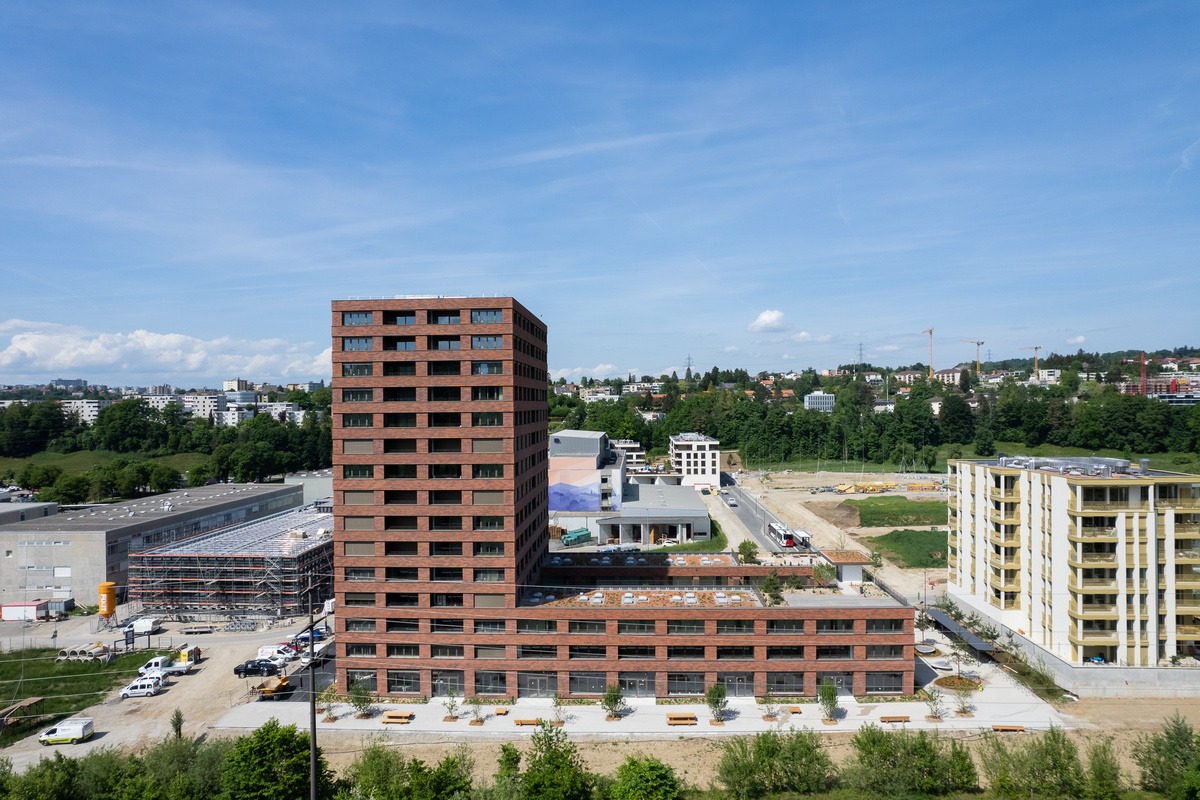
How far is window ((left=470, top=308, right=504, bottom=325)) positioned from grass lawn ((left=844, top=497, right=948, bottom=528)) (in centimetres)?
7839

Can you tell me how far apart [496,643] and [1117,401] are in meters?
164

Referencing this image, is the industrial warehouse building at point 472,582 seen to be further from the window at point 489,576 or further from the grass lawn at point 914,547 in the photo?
the grass lawn at point 914,547

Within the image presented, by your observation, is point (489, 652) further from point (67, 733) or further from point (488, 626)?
point (67, 733)

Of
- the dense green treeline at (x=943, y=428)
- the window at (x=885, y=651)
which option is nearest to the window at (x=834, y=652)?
the window at (x=885, y=651)

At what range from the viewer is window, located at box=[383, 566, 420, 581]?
4478cm

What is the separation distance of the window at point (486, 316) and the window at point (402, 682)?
924 inches

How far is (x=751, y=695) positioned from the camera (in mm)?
44719

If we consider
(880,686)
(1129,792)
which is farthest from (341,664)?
(1129,792)

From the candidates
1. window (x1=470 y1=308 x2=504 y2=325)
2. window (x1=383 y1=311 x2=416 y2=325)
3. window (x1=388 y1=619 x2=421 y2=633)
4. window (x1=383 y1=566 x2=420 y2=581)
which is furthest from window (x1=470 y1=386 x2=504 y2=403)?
window (x1=388 y1=619 x2=421 y2=633)

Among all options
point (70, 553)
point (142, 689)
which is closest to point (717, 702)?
point (142, 689)

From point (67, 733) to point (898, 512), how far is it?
10266 centimetres

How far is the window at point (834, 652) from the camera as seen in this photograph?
44.3 metres

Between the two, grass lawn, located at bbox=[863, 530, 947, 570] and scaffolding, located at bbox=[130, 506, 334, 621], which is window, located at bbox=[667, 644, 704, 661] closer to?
scaffolding, located at bbox=[130, 506, 334, 621]

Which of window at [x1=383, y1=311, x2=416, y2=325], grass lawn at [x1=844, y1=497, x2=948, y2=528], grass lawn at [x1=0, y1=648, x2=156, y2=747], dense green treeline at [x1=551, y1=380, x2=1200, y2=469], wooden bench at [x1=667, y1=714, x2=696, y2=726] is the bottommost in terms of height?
grass lawn at [x1=0, y1=648, x2=156, y2=747]
